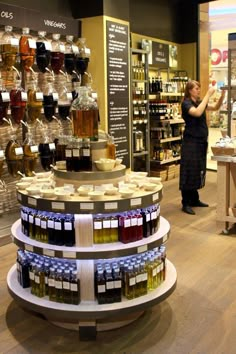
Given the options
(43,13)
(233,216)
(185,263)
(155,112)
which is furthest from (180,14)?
(185,263)

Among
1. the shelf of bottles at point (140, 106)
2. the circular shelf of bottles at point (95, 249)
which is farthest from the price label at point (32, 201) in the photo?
the shelf of bottles at point (140, 106)

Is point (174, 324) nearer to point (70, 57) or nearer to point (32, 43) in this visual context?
point (32, 43)

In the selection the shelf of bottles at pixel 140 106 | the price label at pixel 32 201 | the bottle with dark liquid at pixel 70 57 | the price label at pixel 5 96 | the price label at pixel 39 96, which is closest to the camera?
the price label at pixel 32 201

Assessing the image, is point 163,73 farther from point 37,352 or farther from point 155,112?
point 37,352

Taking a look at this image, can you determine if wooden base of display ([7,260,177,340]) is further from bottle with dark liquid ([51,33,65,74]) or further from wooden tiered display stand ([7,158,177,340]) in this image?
bottle with dark liquid ([51,33,65,74])

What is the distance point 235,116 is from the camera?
17.6 ft

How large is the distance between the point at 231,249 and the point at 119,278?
1.94 metres

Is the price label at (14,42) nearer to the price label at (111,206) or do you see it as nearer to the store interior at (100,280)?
the store interior at (100,280)

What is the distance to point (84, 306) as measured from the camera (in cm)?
258

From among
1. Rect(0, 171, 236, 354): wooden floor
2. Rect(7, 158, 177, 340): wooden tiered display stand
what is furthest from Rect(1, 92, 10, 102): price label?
Rect(7, 158, 177, 340): wooden tiered display stand

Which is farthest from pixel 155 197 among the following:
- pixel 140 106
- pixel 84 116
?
pixel 140 106

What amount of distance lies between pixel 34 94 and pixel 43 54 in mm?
491

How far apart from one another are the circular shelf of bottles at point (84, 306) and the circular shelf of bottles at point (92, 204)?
1.87 ft

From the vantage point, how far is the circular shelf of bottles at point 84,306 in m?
2.54
